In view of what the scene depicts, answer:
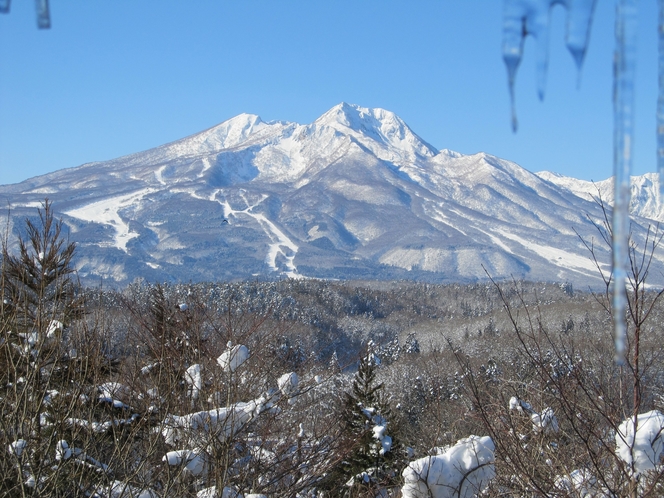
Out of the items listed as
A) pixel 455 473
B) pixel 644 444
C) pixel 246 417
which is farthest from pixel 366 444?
pixel 644 444

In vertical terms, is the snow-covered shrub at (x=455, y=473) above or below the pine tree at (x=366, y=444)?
above

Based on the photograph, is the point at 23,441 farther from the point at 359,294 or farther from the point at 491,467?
the point at 359,294

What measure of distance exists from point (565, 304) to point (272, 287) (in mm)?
66350

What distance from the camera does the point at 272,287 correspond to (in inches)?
5418

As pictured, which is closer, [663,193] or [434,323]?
[663,193]

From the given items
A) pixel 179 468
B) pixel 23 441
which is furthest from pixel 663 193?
pixel 179 468

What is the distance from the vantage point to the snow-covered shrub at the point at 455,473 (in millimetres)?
5457

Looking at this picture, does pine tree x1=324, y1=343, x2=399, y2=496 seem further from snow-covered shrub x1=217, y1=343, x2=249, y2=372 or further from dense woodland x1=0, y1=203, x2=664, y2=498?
snow-covered shrub x1=217, y1=343, x2=249, y2=372

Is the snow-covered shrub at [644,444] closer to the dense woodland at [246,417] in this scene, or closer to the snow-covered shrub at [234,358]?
the dense woodland at [246,417]

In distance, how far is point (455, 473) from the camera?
18.1 ft

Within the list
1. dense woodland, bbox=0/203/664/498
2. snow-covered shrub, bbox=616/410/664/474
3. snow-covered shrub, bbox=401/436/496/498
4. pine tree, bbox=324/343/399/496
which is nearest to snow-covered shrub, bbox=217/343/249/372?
dense woodland, bbox=0/203/664/498

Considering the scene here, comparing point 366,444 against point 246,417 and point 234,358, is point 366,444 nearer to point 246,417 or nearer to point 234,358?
point 234,358

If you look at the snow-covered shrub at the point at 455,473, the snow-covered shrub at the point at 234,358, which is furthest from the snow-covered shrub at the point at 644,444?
the snow-covered shrub at the point at 234,358

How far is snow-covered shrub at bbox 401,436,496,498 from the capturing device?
5.46 m
